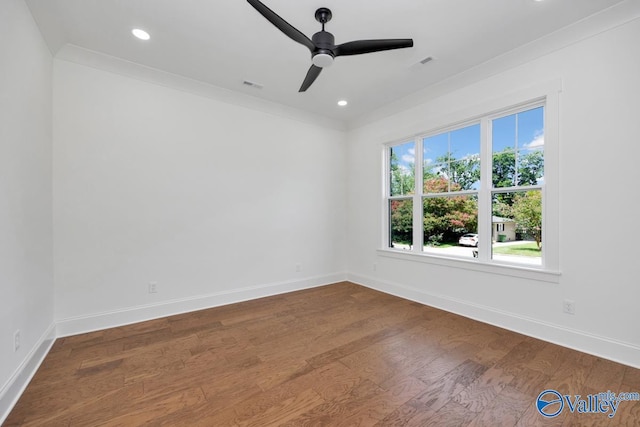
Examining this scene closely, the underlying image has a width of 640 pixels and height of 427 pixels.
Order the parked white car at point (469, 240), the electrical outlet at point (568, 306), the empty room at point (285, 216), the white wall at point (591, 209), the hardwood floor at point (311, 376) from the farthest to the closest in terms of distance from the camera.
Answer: the parked white car at point (469, 240), the electrical outlet at point (568, 306), the white wall at point (591, 209), the empty room at point (285, 216), the hardwood floor at point (311, 376)

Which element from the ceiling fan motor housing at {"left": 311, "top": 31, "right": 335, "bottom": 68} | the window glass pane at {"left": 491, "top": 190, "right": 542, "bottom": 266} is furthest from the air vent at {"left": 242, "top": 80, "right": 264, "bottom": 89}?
the window glass pane at {"left": 491, "top": 190, "right": 542, "bottom": 266}

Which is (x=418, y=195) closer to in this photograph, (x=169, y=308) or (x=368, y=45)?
(x=368, y=45)

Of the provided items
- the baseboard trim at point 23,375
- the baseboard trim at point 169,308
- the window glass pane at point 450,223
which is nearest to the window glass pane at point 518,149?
the window glass pane at point 450,223

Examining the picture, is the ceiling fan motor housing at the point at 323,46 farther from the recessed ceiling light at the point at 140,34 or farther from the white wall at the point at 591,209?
the white wall at the point at 591,209

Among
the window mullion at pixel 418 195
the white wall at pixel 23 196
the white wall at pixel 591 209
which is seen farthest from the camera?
the window mullion at pixel 418 195

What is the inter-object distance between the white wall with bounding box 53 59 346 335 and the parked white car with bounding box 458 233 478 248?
90.1 inches

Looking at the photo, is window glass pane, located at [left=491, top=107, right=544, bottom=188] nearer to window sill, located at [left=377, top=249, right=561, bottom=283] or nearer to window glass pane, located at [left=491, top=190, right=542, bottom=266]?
window glass pane, located at [left=491, top=190, right=542, bottom=266]

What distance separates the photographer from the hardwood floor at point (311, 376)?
5.53 feet

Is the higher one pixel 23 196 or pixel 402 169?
pixel 402 169

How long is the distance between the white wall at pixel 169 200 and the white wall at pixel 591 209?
9.15 feet

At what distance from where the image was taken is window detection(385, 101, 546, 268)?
2936 millimetres

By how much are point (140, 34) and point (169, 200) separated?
1773 mm

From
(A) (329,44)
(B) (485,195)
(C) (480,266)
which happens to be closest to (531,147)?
(B) (485,195)

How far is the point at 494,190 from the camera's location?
320cm
